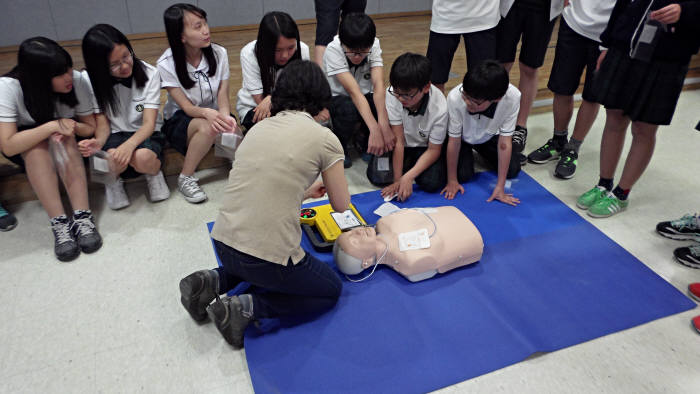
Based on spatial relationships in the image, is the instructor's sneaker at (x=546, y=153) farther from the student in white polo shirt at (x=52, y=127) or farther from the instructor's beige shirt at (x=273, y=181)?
the student in white polo shirt at (x=52, y=127)

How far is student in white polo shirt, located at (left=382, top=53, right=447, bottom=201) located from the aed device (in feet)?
1.13

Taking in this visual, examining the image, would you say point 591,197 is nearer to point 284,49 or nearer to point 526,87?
point 526,87

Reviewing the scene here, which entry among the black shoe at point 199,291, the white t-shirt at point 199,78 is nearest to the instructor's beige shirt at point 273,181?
the black shoe at point 199,291

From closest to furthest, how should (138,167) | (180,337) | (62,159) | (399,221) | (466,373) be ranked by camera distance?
(466,373) < (180,337) < (399,221) < (62,159) < (138,167)

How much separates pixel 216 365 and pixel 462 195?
143cm

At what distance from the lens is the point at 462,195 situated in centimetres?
238

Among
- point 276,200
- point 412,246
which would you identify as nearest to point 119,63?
point 276,200

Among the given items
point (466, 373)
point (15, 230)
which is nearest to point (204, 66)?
point (15, 230)

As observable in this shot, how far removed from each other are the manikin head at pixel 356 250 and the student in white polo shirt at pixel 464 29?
43.9 inches

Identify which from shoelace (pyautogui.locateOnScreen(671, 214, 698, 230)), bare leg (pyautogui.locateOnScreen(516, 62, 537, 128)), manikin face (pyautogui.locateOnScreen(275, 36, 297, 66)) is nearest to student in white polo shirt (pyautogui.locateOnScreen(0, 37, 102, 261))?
manikin face (pyautogui.locateOnScreen(275, 36, 297, 66))

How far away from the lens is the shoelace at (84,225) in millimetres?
2045

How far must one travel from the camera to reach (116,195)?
2254 millimetres

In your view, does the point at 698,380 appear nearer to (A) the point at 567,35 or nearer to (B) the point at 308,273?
(B) the point at 308,273

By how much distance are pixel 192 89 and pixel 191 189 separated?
494 mm
